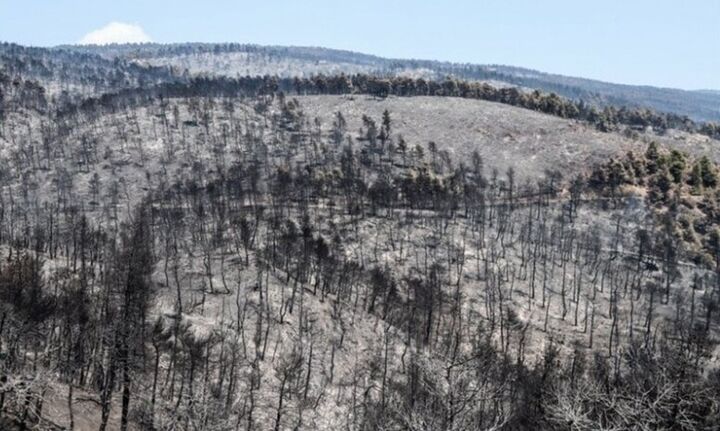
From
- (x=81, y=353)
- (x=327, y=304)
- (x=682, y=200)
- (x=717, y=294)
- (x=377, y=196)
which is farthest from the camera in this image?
(x=682, y=200)

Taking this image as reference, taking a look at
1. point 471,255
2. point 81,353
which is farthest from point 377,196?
point 81,353

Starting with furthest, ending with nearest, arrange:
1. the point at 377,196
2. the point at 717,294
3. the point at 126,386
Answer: the point at 377,196
the point at 717,294
the point at 126,386

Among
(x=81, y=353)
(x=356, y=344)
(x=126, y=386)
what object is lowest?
(x=356, y=344)

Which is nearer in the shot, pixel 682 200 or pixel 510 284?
pixel 510 284

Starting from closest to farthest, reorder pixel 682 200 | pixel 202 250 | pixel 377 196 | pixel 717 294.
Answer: pixel 202 250 → pixel 717 294 → pixel 377 196 → pixel 682 200

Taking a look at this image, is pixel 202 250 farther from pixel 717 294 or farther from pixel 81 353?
pixel 717 294

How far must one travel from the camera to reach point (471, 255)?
15688cm

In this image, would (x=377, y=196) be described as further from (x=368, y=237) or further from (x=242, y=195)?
(x=242, y=195)

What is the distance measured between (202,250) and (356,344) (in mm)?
47370

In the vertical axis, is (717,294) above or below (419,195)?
below

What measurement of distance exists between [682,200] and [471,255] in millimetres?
86646

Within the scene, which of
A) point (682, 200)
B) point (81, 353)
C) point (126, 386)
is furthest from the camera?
point (682, 200)

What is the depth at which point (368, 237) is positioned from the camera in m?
158

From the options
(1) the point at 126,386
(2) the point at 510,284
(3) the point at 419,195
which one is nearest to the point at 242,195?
(3) the point at 419,195
